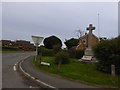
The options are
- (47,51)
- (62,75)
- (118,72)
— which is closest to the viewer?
(62,75)

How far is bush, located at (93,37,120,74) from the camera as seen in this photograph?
2334 cm

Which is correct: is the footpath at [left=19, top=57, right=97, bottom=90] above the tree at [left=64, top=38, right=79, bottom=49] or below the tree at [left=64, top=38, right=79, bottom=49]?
below

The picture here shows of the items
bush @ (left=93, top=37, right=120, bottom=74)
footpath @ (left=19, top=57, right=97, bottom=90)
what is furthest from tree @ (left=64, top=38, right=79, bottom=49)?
footpath @ (left=19, top=57, right=97, bottom=90)

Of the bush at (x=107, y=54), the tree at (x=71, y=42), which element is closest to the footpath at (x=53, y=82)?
the bush at (x=107, y=54)

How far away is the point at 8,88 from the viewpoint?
1278 centimetres

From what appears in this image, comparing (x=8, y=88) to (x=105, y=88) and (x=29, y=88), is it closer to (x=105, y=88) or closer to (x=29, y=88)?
(x=29, y=88)

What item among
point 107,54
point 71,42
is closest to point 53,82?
point 107,54

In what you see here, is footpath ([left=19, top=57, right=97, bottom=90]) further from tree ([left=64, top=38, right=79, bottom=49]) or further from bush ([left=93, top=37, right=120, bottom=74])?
tree ([left=64, top=38, right=79, bottom=49])

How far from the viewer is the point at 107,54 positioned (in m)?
24.0

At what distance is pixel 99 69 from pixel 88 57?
9253 mm

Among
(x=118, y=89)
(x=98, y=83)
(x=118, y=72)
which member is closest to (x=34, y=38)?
(x=118, y=72)

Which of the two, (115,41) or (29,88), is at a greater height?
(115,41)

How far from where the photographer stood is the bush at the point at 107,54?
76.6ft

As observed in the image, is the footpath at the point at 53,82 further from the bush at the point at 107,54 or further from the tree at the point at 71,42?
the tree at the point at 71,42
